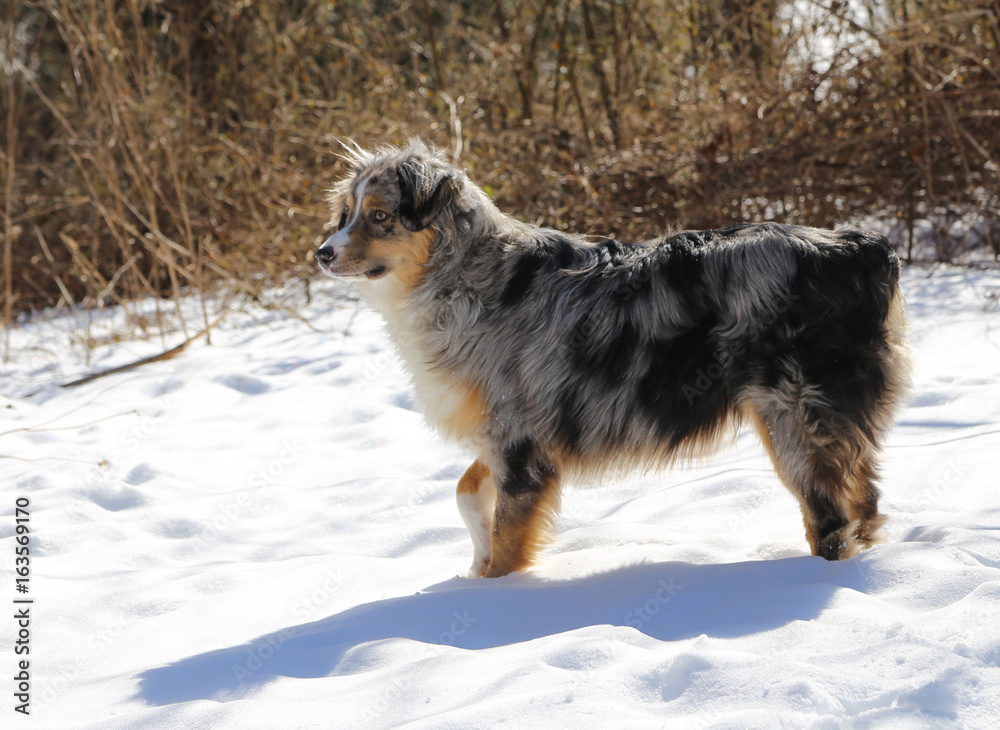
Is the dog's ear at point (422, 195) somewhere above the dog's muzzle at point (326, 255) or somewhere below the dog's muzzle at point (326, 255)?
above

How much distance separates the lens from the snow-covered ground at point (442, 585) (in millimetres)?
2299

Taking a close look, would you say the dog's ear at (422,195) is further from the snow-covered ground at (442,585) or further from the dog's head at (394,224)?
the snow-covered ground at (442,585)

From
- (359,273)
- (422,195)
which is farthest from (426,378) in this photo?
(422,195)

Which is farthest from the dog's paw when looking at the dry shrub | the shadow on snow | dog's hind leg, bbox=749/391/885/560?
the dry shrub

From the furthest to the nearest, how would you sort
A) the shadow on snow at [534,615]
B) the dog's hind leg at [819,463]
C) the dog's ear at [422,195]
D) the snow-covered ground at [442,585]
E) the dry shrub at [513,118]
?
the dry shrub at [513,118] → the dog's ear at [422,195] → the dog's hind leg at [819,463] → the shadow on snow at [534,615] → the snow-covered ground at [442,585]

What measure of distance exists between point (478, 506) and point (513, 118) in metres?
7.15

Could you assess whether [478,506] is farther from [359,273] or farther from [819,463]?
[819,463]

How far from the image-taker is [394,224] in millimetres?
3789

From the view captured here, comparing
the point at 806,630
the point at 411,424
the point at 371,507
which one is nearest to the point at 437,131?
the point at 411,424

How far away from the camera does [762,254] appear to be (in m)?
3.31

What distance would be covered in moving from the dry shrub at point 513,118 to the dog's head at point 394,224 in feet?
7.75

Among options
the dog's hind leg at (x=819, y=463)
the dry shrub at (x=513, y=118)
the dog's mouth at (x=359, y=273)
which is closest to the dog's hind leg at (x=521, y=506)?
the dog's hind leg at (x=819, y=463)

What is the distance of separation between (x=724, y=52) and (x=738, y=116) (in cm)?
106

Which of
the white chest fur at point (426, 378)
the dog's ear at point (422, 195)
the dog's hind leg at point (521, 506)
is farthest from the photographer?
the dog's ear at point (422, 195)
